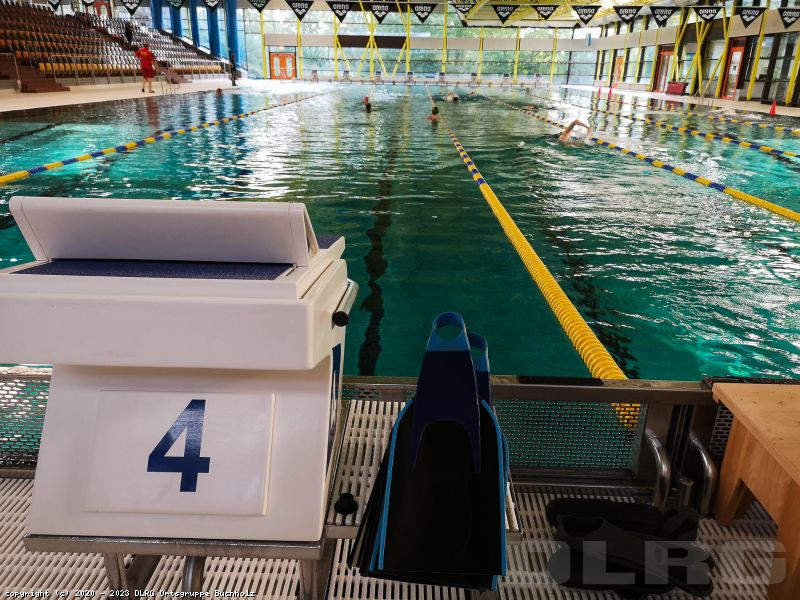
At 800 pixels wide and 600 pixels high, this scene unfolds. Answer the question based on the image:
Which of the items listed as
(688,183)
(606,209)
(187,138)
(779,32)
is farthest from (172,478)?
(779,32)

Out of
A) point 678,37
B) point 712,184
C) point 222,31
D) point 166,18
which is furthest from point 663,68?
point 166,18

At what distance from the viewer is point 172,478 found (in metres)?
1.24

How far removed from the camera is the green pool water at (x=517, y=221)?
332 centimetres

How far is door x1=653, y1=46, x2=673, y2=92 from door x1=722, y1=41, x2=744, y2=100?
20.5 ft

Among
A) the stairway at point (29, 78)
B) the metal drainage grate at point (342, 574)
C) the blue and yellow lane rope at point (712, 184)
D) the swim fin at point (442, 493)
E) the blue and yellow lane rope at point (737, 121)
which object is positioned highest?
the stairway at point (29, 78)

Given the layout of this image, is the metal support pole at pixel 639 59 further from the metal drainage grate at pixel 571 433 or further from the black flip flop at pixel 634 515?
the black flip flop at pixel 634 515

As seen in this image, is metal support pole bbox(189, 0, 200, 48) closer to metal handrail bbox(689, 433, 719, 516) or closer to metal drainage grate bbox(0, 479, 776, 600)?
metal drainage grate bbox(0, 479, 776, 600)

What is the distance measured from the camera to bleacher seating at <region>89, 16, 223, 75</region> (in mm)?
26047

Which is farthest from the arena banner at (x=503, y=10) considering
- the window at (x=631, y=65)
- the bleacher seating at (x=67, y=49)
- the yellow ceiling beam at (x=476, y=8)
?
the bleacher seating at (x=67, y=49)

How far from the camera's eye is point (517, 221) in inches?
219

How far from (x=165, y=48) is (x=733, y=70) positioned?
25250 mm

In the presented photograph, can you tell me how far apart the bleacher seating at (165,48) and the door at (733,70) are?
900 inches

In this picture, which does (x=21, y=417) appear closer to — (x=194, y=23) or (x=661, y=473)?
(x=661, y=473)

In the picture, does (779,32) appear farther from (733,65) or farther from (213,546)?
(213,546)
